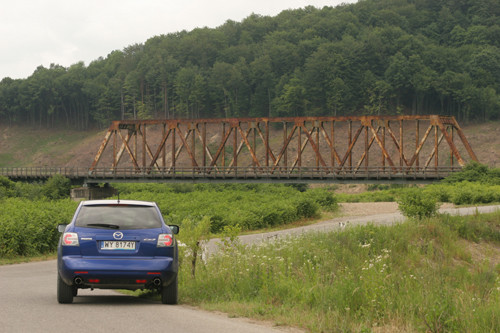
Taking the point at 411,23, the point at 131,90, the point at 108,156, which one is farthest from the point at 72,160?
the point at 411,23

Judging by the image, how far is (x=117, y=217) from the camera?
11.9 meters

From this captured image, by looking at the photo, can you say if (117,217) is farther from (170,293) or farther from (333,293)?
(333,293)

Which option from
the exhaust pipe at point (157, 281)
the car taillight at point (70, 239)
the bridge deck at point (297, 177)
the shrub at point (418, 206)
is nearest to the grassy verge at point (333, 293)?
the exhaust pipe at point (157, 281)

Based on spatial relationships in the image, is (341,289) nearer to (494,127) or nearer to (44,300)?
(44,300)

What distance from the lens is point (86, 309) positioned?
1136 cm

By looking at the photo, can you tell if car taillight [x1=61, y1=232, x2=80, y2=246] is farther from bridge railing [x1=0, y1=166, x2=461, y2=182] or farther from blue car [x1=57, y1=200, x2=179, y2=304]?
bridge railing [x1=0, y1=166, x2=461, y2=182]

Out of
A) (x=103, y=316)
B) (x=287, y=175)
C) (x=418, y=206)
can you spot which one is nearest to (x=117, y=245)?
(x=103, y=316)

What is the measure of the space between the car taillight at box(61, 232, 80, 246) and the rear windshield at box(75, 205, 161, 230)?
0.23 m

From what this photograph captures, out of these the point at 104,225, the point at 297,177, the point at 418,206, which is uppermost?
the point at 104,225

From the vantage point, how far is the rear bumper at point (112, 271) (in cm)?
1143

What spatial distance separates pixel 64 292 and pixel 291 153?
9991 centimetres

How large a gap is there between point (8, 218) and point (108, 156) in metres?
118

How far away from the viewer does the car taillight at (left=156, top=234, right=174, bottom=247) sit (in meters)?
11.8

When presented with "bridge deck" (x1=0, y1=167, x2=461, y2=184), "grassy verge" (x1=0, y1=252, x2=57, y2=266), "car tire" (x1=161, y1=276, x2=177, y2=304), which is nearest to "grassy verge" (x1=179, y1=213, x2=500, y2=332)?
"car tire" (x1=161, y1=276, x2=177, y2=304)
